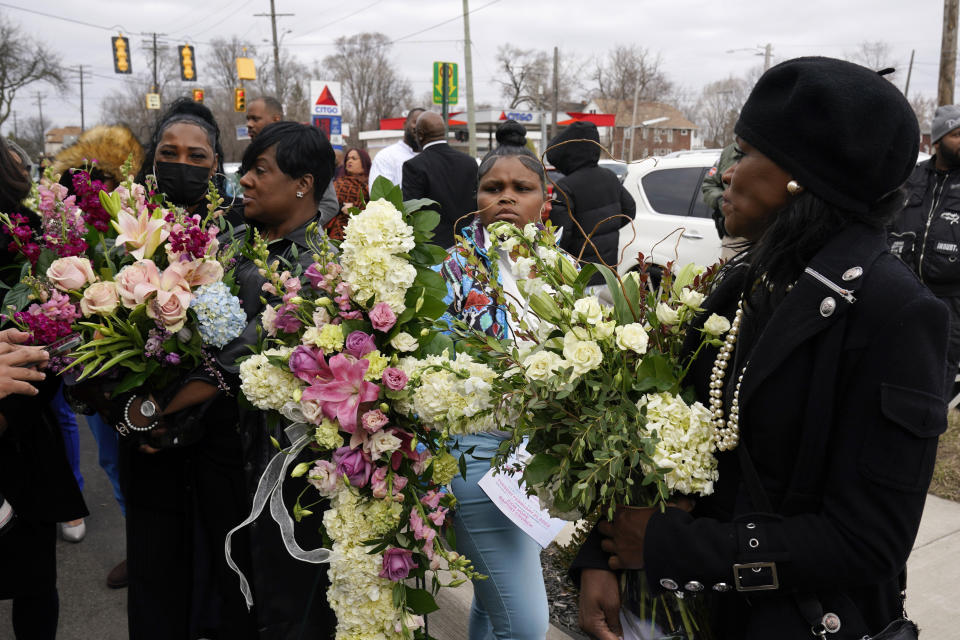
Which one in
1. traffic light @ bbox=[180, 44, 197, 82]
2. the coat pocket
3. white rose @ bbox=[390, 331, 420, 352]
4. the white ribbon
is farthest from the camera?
traffic light @ bbox=[180, 44, 197, 82]

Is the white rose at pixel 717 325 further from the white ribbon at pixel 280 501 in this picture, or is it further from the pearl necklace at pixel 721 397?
the white ribbon at pixel 280 501

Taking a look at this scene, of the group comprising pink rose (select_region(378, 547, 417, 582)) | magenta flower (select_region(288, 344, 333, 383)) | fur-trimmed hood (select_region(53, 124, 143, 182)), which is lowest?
pink rose (select_region(378, 547, 417, 582))

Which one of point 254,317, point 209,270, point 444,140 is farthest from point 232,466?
point 444,140

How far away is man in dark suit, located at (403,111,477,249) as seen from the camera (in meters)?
5.54

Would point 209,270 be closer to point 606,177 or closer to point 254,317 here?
point 254,317

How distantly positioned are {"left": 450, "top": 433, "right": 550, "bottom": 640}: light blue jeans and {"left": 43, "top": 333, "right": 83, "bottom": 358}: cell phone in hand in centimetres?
122

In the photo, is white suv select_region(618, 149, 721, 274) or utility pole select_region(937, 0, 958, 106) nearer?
white suv select_region(618, 149, 721, 274)

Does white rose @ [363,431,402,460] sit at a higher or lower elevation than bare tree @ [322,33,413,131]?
lower

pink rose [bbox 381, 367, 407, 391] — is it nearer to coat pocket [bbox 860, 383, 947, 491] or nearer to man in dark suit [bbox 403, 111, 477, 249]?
coat pocket [bbox 860, 383, 947, 491]

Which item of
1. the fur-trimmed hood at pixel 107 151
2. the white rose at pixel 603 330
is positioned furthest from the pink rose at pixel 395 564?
the fur-trimmed hood at pixel 107 151

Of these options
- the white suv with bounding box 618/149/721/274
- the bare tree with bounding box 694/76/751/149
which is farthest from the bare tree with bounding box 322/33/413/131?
the white suv with bounding box 618/149/721/274

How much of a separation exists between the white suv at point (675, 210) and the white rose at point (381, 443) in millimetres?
6161

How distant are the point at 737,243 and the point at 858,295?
1.37ft

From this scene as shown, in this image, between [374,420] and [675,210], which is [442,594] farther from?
[675,210]
